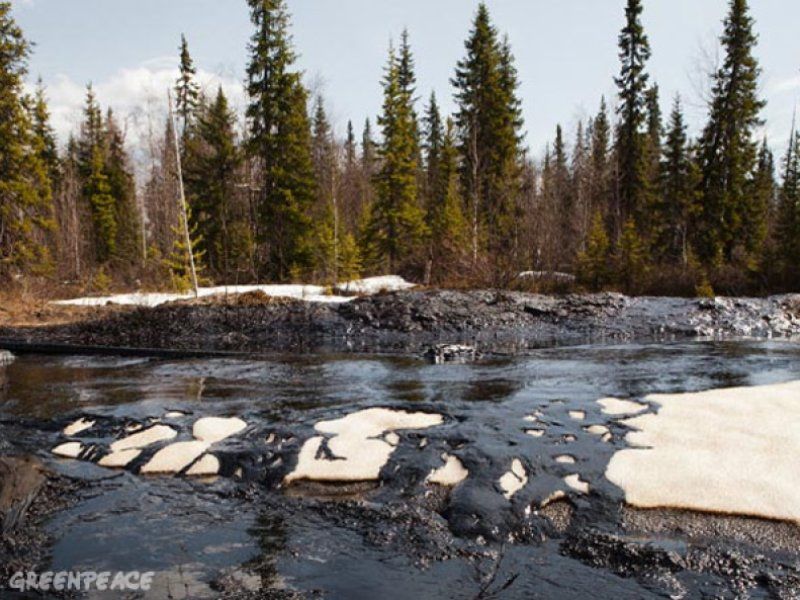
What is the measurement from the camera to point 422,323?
14000 mm

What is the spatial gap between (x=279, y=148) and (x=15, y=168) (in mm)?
10506

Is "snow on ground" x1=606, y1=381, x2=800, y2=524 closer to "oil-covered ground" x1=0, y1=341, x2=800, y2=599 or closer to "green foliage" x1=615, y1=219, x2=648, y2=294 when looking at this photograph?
"oil-covered ground" x1=0, y1=341, x2=800, y2=599

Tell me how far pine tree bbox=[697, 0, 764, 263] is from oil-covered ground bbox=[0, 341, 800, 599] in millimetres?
24639

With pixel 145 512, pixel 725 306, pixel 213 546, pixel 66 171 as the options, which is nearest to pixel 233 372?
pixel 145 512

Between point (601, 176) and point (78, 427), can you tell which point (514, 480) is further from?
point (601, 176)

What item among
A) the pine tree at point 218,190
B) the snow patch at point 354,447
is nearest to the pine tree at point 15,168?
the pine tree at point 218,190

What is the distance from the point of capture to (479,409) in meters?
6.01

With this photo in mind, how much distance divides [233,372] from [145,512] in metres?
4.98

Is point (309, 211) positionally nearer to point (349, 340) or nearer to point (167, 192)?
point (167, 192)

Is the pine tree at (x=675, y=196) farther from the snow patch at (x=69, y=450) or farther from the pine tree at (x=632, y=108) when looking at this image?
the snow patch at (x=69, y=450)

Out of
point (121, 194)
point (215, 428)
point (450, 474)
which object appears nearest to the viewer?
point (450, 474)

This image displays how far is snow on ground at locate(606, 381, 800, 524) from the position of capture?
3.69m

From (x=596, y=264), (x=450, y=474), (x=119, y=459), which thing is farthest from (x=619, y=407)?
(x=596, y=264)

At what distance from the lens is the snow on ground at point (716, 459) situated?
12.1ft
